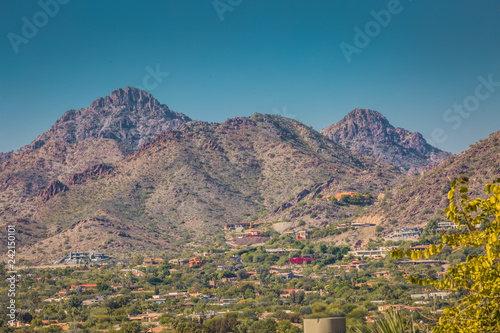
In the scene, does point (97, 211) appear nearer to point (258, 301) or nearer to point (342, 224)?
→ point (342, 224)

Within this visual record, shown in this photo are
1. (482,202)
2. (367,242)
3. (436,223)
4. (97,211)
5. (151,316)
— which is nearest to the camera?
(482,202)

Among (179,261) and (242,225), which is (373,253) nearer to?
(179,261)

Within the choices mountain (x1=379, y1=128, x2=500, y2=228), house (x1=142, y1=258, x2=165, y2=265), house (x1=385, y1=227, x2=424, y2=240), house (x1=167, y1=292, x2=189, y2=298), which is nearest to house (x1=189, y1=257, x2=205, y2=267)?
house (x1=142, y1=258, x2=165, y2=265)

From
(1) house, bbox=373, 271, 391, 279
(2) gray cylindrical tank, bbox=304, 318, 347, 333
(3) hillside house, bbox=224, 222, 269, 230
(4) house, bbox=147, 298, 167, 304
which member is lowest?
(2) gray cylindrical tank, bbox=304, 318, 347, 333

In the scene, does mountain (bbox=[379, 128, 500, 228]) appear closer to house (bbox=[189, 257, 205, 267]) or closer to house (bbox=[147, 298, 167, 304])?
house (bbox=[189, 257, 205, 267])

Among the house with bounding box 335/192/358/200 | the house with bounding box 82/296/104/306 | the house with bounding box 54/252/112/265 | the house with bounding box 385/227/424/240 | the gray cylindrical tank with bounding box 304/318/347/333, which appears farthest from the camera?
the house with bounding box 335/192/358/200

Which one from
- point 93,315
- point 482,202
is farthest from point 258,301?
point 482,202

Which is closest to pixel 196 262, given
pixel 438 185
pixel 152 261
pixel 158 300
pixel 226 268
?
pixel 226 268

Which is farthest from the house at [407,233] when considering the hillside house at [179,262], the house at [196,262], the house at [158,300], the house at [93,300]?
the house at [93,300]
